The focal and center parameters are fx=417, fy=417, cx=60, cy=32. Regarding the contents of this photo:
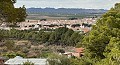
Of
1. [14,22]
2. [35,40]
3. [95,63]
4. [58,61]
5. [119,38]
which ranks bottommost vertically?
[35,40]

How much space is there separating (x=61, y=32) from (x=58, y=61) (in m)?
58.9

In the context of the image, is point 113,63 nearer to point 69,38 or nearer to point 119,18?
point 119,18

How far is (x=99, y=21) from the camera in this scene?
21.8 meters

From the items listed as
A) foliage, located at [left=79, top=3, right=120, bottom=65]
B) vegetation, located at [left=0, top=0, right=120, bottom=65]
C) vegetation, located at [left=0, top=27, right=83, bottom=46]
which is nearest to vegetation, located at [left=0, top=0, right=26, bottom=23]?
vegetation, located at [left=0, top=0, right=120, bottom=65]

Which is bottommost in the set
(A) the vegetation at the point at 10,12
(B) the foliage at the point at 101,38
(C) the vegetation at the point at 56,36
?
(C) the vegetation at the point at 56,36

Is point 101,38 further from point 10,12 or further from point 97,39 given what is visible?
point 10,12

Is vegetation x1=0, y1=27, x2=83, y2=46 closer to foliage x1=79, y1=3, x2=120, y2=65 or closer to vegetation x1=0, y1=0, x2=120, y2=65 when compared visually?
vegetation x1=0, y1=0, x2=120, y2=65

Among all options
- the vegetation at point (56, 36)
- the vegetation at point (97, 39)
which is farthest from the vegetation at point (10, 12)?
the vegetation at point (56, 36)

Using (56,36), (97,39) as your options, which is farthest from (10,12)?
(56,36)

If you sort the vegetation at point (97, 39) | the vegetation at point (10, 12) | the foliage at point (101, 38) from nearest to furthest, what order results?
the vegetation at point (10, 12) < the vegetation at point (97, 39) < the foliage at point (101, 38)

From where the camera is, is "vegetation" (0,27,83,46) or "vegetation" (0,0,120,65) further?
"vegetation" (0,27,83,46)

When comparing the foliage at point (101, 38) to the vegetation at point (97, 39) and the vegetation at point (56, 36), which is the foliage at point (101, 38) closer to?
the vegetation at point (97, 39)

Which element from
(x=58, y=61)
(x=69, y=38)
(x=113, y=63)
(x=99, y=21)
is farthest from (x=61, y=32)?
(x=113, y=63)

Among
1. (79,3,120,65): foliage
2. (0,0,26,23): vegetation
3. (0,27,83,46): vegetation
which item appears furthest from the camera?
(0,27,83,46): vegetation
